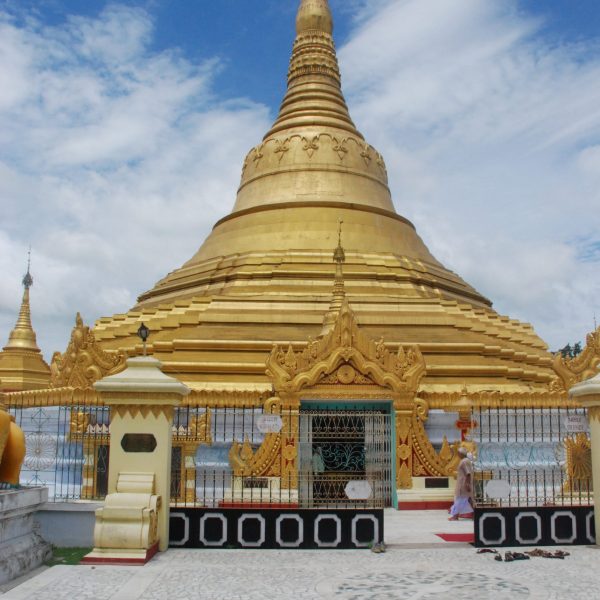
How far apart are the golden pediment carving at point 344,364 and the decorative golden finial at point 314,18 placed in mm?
17928

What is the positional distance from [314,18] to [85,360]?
18281mm

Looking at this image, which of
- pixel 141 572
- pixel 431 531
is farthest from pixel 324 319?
pixel 141 572

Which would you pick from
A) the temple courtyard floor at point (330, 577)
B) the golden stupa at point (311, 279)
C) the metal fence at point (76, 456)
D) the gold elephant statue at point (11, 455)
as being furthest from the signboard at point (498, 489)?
the metal fence at point (76, 456)

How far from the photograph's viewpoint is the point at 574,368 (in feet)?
63.7

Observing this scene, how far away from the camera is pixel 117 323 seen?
2458 cm

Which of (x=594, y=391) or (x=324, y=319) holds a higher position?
(x=324, y=319)

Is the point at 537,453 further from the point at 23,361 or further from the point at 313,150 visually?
the point at 23,361

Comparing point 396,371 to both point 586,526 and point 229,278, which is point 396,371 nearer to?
point 586,526

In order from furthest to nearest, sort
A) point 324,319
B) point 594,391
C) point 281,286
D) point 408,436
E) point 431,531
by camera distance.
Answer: point 281,286 < point 324,319 < point 408,436 < point 431,531 < point 594,391

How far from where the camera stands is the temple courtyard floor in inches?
306

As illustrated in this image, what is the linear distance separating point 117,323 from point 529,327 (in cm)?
1381

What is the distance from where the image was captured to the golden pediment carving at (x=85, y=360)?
18766 millimetres

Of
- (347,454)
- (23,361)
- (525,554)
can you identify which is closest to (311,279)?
(347,454)

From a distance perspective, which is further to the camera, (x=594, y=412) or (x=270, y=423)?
(x=270, y=423)
